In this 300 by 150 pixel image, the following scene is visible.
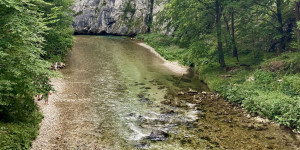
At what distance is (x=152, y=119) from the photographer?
1691 centimetres

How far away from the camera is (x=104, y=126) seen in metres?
15.5

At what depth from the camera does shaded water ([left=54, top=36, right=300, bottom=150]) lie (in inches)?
539

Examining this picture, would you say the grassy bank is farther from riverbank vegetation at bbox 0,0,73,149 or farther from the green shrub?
riverbank vegetation at bbox 0,0,73,149

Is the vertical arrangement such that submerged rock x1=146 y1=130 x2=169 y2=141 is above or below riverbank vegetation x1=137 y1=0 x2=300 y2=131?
below

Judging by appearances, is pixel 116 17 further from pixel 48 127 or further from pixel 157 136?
pixel 157 136

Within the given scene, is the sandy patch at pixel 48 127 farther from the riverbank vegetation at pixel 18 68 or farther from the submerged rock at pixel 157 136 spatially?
the submerged rock at pixel 157 136

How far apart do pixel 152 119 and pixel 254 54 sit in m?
20.2

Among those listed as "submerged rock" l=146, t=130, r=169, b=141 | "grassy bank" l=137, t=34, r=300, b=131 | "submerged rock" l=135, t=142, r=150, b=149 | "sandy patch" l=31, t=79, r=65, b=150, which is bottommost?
"submerged rock" l=135, t=142, r=150, b=149

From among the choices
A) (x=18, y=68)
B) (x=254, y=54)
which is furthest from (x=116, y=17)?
(x=18, y=68)

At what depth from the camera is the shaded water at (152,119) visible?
13.7 meters

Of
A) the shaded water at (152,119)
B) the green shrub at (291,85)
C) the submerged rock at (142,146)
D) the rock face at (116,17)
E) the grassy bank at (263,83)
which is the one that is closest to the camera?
the submerged rock at (142,146)

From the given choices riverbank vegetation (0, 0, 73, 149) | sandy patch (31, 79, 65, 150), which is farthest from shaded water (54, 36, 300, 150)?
riverbank vegetation (0, 0, 73, 149)

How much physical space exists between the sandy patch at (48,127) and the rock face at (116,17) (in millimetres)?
64659

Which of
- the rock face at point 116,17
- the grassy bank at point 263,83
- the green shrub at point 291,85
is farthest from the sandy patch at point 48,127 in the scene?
the rock face at point 116,17
